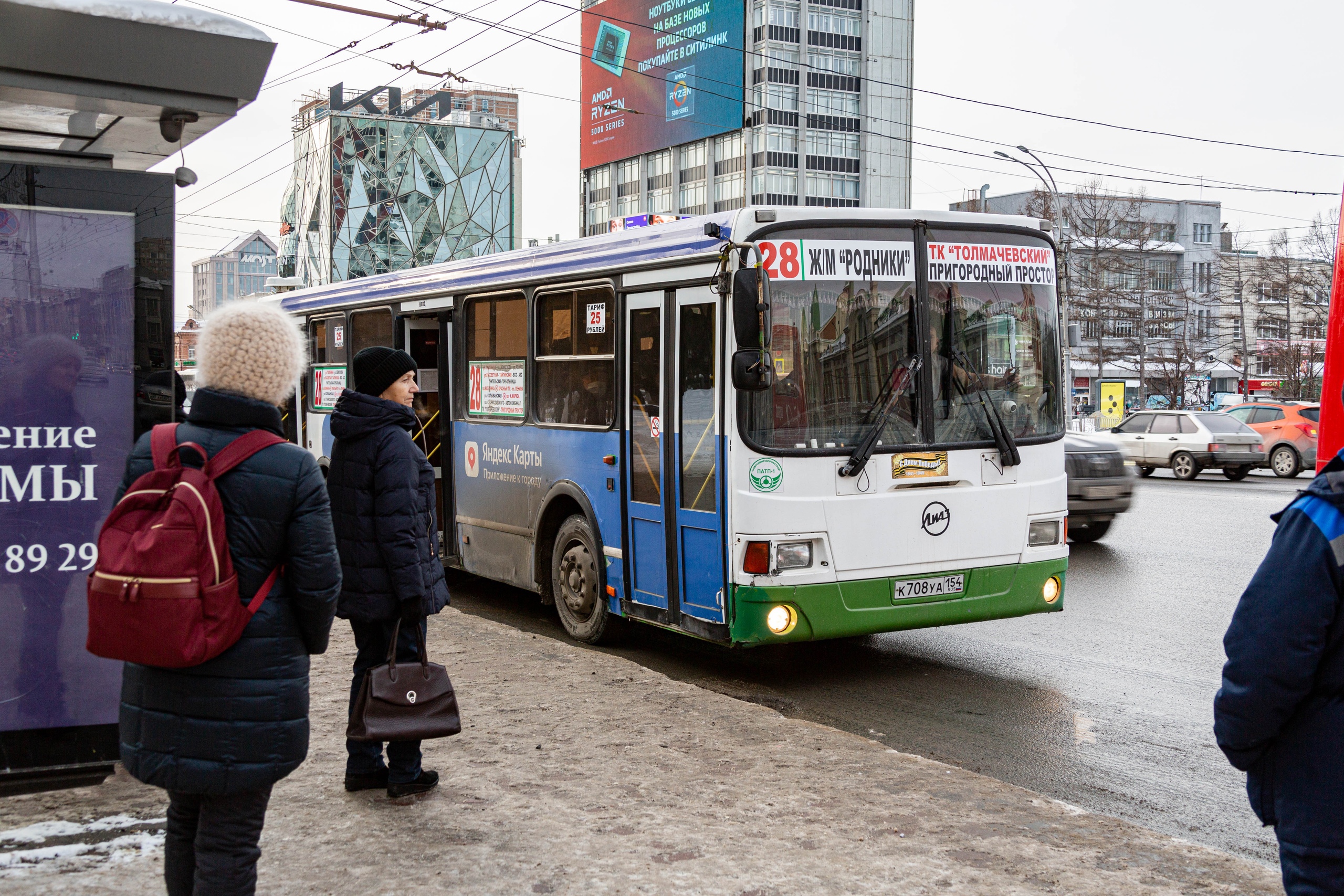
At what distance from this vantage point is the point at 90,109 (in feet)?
14.3

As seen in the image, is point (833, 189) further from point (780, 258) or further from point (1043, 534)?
point (780, 258)

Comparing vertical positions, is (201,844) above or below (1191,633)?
above

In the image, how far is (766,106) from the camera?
93.7 m

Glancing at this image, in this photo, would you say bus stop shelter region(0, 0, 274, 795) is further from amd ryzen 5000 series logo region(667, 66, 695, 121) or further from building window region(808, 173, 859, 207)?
building window region(808, 173, 859, 207)

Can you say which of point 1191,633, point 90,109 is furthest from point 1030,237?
point 90,109

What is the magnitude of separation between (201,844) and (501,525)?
6.54 metres

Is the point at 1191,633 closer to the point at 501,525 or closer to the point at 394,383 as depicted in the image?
the point at 501,525

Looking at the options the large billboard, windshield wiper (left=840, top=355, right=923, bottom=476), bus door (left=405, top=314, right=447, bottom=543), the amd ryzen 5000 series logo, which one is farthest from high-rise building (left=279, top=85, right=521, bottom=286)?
windshield wiper (left=840, top=355, right=923, bottom=476)

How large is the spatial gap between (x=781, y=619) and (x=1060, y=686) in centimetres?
207

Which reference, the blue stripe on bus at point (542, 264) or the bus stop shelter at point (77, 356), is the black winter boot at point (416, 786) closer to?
the bus stop shelter at point (77, 356)

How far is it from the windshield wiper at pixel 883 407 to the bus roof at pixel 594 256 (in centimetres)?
88

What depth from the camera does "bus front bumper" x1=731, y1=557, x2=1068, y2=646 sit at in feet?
22.9

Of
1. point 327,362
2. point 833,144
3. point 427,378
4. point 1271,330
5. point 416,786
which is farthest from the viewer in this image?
point 833,144

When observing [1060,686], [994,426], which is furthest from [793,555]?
[1060,686]
